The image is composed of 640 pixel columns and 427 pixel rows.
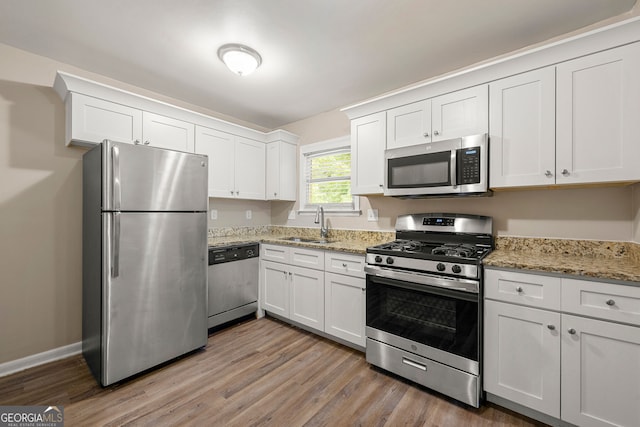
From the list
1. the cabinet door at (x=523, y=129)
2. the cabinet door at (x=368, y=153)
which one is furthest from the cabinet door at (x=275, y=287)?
the cabinet door at (x=523, y=129)

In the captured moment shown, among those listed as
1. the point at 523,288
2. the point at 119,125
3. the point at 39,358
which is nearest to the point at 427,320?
the point at 523,288

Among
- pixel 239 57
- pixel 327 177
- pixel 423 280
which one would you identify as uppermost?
pixel 239 57

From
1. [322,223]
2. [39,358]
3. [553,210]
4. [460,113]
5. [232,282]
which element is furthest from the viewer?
[322,223]

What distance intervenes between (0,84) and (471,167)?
3.72 m

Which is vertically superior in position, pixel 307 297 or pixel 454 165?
pixel 454 165

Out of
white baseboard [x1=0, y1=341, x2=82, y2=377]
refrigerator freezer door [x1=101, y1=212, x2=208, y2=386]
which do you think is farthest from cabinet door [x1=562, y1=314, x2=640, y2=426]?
white baseboard [x1=0, y1=341, x2=82, y2=377]

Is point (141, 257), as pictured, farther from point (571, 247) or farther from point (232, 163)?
point (571, 247)

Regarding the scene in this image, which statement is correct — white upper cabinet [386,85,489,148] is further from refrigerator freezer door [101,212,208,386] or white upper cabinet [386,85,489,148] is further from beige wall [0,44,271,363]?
beige wall [0,44,271,363]

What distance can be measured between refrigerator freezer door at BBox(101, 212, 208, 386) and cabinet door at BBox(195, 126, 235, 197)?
0.83 meters

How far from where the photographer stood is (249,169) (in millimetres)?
3564

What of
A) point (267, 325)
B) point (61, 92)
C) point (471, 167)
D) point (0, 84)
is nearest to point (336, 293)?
point (267, 325)

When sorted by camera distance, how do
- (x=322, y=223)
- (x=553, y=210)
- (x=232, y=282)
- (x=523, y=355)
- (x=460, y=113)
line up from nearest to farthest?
(x=523, y=355) → (x=553, y=210) → (x=460, y=113) → (x=232, y=282) → (x=322, y=223)

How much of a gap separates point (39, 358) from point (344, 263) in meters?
2.68

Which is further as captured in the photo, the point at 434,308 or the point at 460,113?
the point at 460,113
